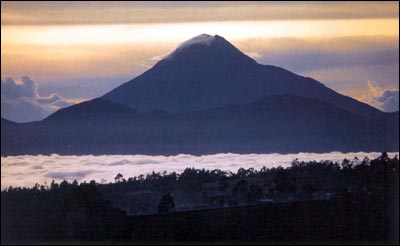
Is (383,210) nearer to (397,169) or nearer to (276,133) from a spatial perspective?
(397,169)

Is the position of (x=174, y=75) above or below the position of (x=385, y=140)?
above

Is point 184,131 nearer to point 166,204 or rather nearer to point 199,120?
point 199,120

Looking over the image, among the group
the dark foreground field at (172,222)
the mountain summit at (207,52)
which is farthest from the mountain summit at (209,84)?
the dark foreground field at (172,222)

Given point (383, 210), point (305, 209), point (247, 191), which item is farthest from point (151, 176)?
point (383, 210)

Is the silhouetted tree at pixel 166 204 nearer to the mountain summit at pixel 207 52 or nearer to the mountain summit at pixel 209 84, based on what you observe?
the mountain summit at pixel 209 84

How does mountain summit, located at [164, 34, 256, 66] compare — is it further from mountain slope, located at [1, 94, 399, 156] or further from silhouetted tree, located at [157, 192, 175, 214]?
silhouetted tree, located at [157, 192, 175, 214]

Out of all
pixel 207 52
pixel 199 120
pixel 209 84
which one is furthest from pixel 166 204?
pixel 207 52
